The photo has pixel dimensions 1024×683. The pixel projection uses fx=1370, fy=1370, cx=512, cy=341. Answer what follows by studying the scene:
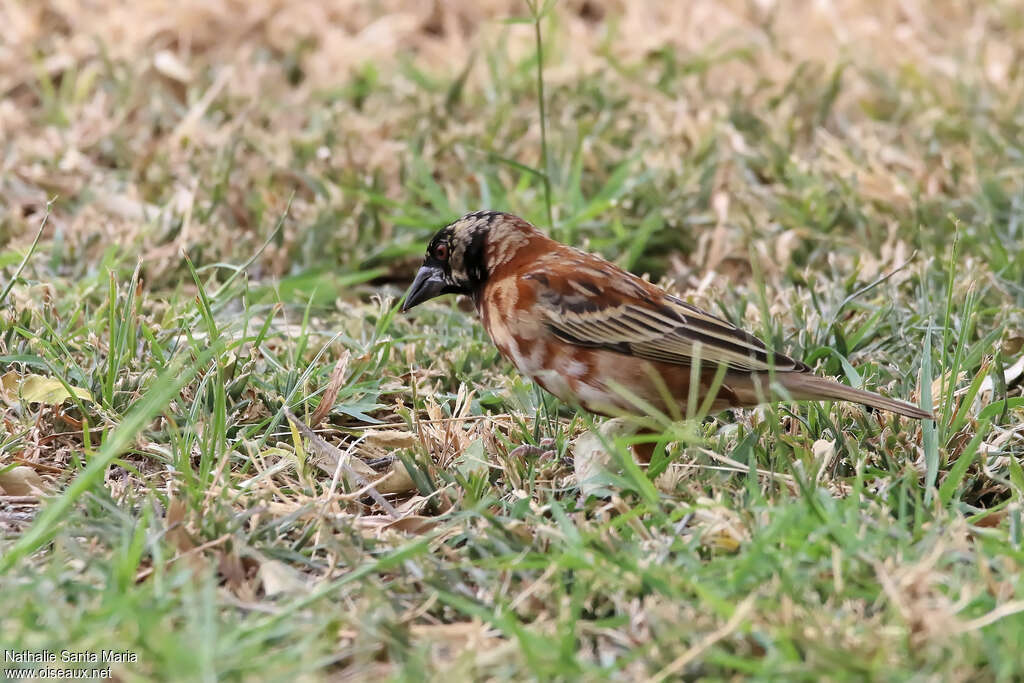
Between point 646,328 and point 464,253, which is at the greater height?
point 464,253

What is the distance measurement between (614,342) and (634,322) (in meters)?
0.10

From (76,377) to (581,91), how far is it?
350 centimetres

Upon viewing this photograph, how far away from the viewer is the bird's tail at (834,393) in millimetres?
3752

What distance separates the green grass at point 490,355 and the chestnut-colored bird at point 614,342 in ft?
0.59

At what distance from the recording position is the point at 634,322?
14.0 feet

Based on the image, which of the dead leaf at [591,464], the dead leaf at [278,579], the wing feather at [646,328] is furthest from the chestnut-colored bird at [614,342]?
the dead leaf at [278,579]

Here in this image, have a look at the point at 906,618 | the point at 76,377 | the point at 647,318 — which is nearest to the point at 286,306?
the point at 76,377

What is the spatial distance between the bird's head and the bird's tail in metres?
1.13

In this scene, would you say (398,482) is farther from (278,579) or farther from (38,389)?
(38,389)

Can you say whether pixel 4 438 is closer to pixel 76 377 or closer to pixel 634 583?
pixel 76 377

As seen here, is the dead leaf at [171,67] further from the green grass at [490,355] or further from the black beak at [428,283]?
the black beak at [428,283]

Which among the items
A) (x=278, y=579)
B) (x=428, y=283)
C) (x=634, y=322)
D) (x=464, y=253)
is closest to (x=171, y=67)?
(x=428, y=283)

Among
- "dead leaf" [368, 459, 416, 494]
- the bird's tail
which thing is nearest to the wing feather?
the bird's tail

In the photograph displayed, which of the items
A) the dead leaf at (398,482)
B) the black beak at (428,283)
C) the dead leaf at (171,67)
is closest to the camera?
the dead leaf at (398,482)
